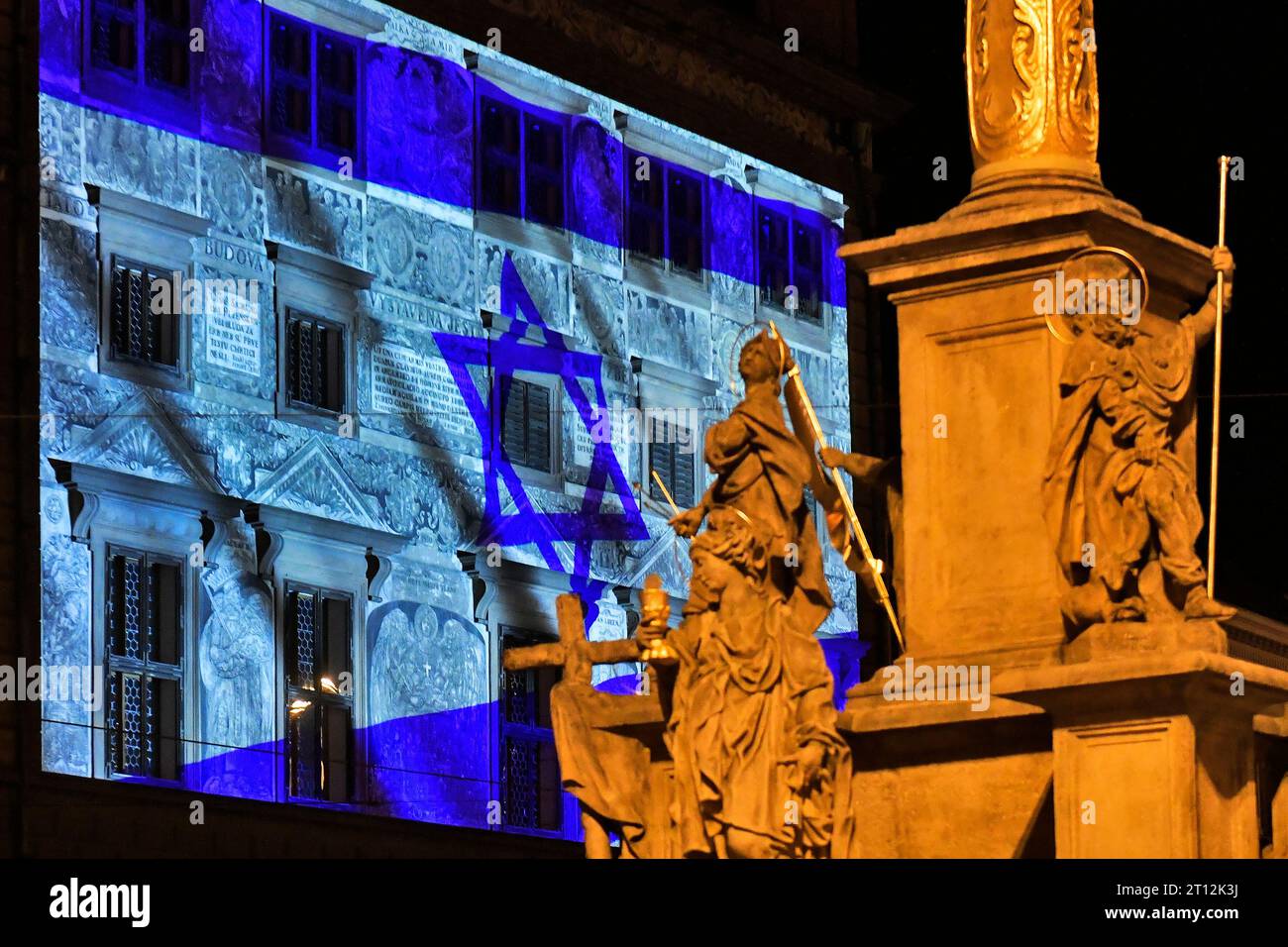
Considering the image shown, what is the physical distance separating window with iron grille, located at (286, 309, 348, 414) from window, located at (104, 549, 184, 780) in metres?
2.18

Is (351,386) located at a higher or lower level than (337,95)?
lower

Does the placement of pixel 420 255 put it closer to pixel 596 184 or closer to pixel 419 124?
pixel 419 124

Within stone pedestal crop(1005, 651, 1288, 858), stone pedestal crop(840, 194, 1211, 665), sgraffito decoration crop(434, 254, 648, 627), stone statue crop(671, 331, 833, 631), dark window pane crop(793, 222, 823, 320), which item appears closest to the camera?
stone pedestal crop(1005, 651, 1288, 858)

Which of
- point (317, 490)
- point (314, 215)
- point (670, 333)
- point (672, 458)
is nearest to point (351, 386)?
point (317, 490)

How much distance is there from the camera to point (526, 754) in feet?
100

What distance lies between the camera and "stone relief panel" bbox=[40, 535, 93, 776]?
2561 centimetres

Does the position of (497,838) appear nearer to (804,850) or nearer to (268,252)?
(268,252)

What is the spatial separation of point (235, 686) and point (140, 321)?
2.92 m

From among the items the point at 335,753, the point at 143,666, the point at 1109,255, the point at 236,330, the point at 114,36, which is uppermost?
the point at 114,36

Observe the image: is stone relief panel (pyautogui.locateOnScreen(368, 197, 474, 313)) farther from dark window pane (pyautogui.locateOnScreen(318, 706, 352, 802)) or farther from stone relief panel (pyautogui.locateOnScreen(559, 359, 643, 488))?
dark window pane (pyautogui.locateOnScreen(318, 706, 352, 802))

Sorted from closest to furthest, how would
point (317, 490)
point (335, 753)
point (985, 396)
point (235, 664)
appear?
point (985, 396) → point (235, 664) → point (335, 753) → point (317, 490)

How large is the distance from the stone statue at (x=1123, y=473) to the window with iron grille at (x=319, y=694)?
52.4ft

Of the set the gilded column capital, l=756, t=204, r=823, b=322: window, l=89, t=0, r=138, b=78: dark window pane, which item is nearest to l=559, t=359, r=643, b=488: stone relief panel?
l=756, t=204, r=823, b=322: window

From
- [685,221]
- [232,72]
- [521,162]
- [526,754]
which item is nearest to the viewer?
[232,72]
